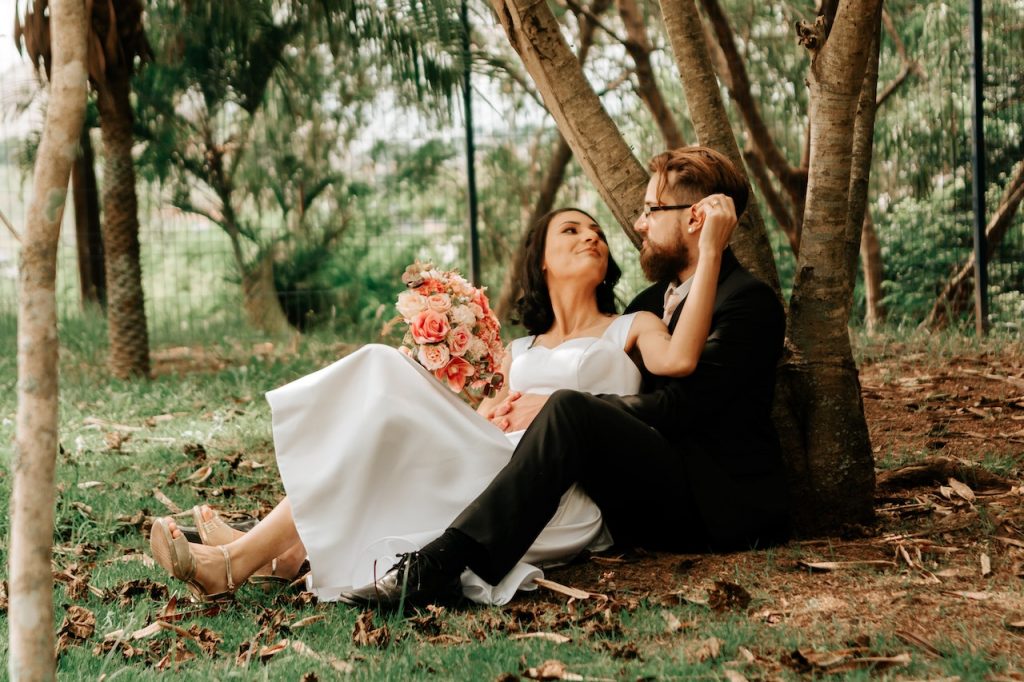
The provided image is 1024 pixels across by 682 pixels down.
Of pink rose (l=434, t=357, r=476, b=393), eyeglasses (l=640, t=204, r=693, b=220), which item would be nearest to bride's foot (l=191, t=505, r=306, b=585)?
pink rose (l=434, t=357, r=476, b=393)

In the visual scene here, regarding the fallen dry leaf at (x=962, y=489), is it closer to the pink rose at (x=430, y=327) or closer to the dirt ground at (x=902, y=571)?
the dirt ground at (x=902, y=571)

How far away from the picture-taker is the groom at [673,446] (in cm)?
351

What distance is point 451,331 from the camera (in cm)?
391

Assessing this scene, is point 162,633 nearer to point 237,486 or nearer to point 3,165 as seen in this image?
point 237,486

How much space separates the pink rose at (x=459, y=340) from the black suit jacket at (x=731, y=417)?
0.54m

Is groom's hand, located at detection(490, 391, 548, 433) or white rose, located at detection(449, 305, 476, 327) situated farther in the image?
groom's hand, located at detection(490, 391, 548, 433)

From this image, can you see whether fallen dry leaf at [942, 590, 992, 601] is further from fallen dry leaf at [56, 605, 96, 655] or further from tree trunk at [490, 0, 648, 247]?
fallen dry leaf at [56, 605, 96, 655]

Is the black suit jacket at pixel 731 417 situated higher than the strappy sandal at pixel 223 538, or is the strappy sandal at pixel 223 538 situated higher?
the black suit jacket at pixel 731 417

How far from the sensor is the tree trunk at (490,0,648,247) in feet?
14.2

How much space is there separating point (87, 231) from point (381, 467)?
304 inches

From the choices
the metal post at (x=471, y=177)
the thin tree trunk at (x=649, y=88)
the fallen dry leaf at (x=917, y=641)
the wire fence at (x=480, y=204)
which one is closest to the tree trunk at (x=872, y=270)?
the wire fence at (x=480, y=204)

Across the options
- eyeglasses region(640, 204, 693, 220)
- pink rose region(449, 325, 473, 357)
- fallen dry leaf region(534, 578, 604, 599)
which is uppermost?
eyeglasses region(640, 204, 693, 220)

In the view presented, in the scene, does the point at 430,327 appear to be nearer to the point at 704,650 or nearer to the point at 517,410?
the point at 517,410

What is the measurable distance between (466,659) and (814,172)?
2.35m
